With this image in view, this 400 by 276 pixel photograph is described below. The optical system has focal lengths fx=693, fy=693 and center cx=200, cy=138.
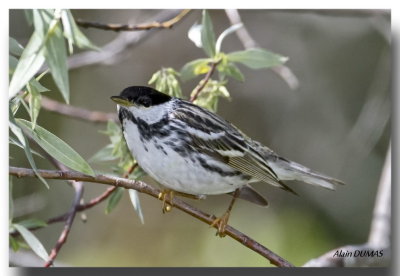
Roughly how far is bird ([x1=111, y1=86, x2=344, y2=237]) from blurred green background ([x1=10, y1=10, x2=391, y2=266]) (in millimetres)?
261

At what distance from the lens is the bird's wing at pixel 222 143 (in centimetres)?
266

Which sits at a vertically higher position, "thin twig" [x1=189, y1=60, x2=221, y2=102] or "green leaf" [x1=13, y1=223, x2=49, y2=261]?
"thin twig" [x1=189, y1=60, x2=221, y2=102]

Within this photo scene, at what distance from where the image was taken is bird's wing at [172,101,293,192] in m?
2.66

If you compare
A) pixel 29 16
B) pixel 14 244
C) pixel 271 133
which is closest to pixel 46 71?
pixel 29 16

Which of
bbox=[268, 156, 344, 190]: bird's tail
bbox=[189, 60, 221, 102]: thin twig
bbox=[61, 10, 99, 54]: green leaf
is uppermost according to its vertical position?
bbox=[189, 60, 221, 102]: thin twig

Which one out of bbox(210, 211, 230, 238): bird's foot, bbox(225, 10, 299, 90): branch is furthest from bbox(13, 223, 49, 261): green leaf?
bbox(225, 10, 299, 90): branch

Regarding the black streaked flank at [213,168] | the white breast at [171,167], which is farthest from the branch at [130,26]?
the black streaked flank at [213,168]

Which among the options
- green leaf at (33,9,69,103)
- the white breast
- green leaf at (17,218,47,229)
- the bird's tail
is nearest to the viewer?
green leaf at (33,9,69,103)

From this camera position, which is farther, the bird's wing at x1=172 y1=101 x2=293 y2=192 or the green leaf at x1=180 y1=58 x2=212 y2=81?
the green leaf at x1=180 y1=58 x2=212 y2=81

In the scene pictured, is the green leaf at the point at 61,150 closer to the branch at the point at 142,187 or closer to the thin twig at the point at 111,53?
the branch at the point at 142,187

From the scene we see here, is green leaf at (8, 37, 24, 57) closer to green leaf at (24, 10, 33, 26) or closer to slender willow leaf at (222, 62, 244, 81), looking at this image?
green leaf at (24, 10, 33, 26)

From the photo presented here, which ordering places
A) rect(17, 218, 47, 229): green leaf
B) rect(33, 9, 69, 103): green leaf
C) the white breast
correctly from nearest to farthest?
rect(33, 9, 69, 103): green leaf → the white breast → rect(17, 218, 47, 229): green leaf

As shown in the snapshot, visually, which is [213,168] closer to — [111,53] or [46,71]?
[46,71]

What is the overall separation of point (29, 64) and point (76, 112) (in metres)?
0.96
